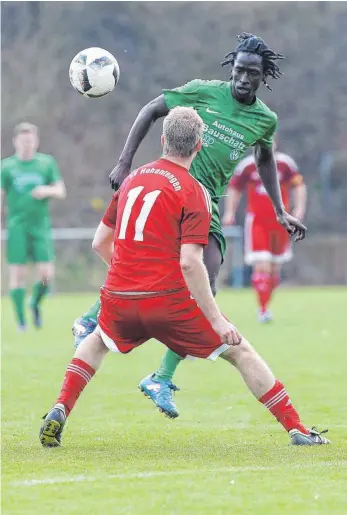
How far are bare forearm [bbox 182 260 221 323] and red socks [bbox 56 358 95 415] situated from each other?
82 centimetres

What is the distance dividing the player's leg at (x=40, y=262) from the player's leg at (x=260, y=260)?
258 centimetres

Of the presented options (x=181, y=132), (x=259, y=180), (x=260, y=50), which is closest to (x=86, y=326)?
(x=181, y=132)

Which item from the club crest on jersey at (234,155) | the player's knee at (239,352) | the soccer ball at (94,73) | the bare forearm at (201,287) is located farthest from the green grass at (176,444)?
the soccer ball at (94,73)

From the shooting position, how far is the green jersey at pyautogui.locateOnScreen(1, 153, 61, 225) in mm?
14117

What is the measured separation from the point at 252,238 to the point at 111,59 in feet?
26.6

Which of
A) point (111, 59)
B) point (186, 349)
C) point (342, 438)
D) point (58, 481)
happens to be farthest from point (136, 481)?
point (111, 59)

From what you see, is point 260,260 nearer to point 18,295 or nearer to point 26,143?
point 18,295

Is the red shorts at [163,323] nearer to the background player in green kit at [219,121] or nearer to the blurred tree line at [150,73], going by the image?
the background player in green kit at [219,121]

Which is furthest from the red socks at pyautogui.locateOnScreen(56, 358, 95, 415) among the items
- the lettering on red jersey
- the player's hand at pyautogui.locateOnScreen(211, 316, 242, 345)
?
the lettering on red jersey

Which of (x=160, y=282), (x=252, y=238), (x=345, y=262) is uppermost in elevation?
(x=160, y=282)

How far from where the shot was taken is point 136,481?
199 inches

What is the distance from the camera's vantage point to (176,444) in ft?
20.4

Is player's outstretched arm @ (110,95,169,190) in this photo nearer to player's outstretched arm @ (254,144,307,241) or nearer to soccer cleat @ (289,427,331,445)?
player's outstretched arm @ (254,144,307,241)

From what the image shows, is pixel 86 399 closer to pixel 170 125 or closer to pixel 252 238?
pixel 170 125
